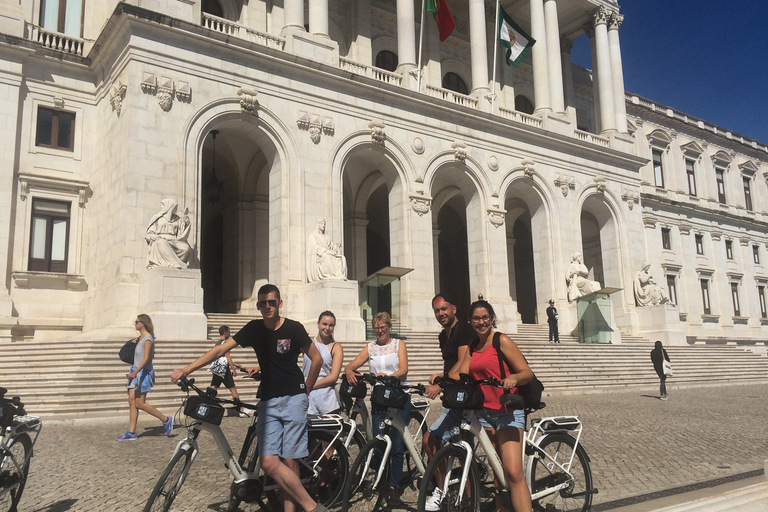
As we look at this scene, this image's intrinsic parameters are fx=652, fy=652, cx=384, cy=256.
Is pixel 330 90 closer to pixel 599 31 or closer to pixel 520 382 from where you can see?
pixel 599 31

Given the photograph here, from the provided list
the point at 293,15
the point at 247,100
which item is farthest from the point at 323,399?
the point at 293,15

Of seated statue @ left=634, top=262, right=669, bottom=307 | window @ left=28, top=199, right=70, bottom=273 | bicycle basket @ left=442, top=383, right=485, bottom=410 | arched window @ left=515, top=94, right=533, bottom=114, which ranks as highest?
arched window @ left=515, top=94, right=533, bottom=114

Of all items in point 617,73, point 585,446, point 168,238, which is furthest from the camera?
point 617,73

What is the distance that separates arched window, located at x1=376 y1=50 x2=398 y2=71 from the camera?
28828mm

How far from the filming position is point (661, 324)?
28625mm

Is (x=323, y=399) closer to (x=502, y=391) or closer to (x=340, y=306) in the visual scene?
(x=502, y=391)

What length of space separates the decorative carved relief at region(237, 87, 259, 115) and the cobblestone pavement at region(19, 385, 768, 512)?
1114cm

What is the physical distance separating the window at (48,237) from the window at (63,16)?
6076 millimetres

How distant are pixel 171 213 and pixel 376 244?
58.8 feet

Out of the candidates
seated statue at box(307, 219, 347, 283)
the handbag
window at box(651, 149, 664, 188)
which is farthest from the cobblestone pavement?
window at box(651, 149, 664, 188)

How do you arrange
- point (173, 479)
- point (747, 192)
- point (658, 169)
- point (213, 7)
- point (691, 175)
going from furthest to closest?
point (747, 192) → point (691, 175) → point (658, 169) → point (213, 7) → point (173, 479)

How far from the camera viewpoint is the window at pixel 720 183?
142ft

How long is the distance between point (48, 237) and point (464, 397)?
1856cm

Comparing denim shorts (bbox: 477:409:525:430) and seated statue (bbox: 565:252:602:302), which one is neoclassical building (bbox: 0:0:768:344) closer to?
seated statue (bbox: 565:252:602:302)
